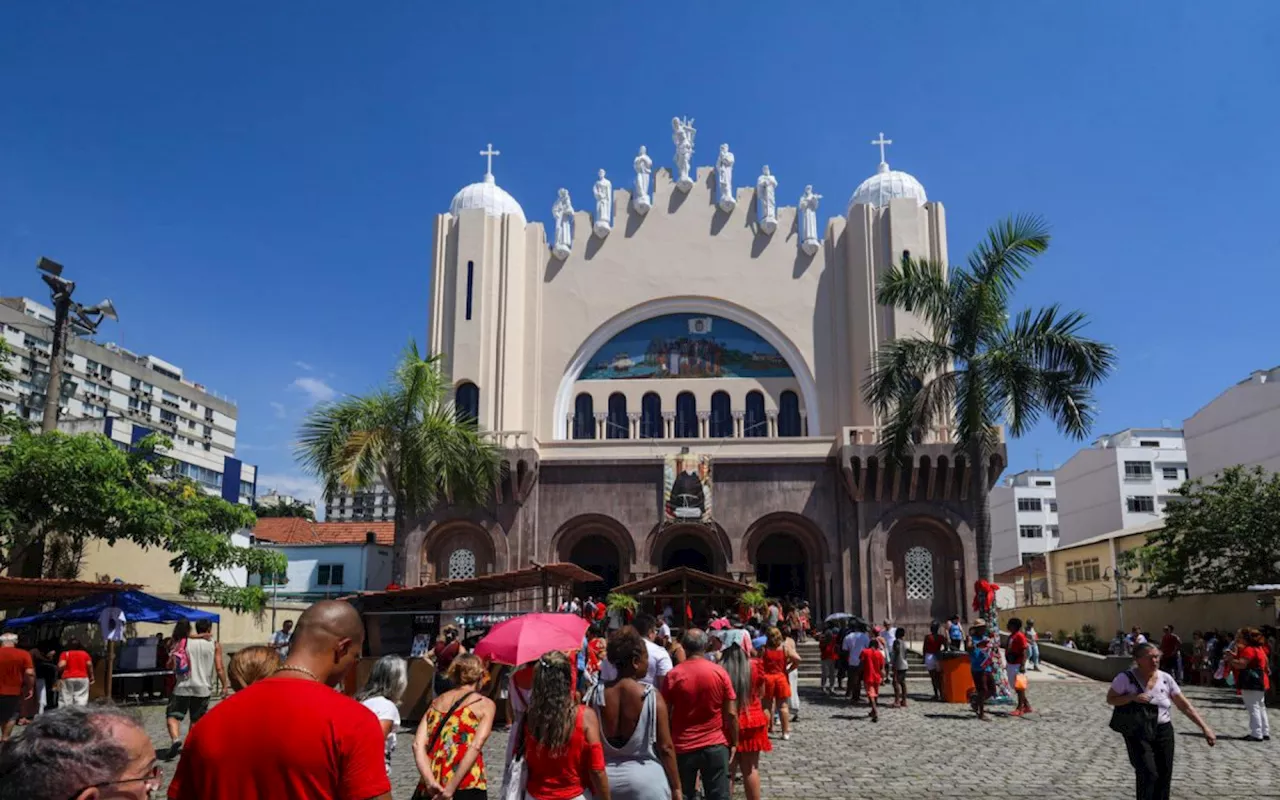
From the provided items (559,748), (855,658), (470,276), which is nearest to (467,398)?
(470,276)

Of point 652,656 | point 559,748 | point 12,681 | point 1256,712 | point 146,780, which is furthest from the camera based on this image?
point 1256,712

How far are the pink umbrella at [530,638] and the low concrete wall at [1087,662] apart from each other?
55.6 feet

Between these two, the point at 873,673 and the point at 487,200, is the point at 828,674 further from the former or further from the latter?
the point at 487,200

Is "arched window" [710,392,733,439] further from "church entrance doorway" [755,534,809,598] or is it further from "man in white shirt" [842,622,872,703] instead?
"man in white shirt" [842,622,872,703]

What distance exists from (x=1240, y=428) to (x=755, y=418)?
2702 centimetres

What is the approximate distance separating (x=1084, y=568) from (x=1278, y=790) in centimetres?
4020

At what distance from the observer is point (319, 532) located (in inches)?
1719

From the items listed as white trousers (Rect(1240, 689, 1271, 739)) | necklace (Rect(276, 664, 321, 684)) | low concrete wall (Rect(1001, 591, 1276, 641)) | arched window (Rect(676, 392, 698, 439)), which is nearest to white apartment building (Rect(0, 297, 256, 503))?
arched window (Rect(676, 392, 698, 439))

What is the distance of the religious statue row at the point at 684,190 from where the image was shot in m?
35.6

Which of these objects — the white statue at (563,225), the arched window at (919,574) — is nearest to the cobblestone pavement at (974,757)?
the arched window at (919,574)

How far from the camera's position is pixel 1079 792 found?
1017 centimetres

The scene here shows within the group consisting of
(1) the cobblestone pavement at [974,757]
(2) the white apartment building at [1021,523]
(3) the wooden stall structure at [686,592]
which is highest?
(2) the white apartment building at [1021,523]

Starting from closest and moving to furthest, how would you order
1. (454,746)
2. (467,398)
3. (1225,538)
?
(454,746) < (1225,538) < (467,398)

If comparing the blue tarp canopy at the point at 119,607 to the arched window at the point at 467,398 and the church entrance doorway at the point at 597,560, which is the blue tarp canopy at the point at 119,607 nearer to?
the arched window at the point at 467,398
